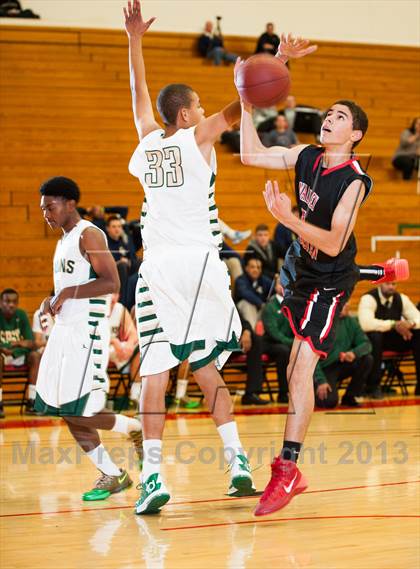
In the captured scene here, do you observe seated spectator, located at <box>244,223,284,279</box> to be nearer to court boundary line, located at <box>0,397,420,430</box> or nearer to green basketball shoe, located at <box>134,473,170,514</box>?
green basketball shoe, located at <box>134,473,170,514</box>

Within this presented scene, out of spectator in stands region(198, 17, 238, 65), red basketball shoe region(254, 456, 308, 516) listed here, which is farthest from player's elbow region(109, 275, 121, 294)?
spectator in stands region(198, 17, 238, 65)

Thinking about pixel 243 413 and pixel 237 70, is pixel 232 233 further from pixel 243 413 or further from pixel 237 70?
pixel 243 413

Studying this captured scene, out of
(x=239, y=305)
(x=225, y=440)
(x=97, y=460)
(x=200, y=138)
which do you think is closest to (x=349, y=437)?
(x=239, y=305)

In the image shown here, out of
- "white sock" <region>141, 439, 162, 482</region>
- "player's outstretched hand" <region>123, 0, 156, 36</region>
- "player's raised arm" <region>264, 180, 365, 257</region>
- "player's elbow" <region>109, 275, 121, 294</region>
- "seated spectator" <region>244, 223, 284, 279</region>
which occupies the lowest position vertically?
"white sock" <region>141, 439, 162, 482</region>

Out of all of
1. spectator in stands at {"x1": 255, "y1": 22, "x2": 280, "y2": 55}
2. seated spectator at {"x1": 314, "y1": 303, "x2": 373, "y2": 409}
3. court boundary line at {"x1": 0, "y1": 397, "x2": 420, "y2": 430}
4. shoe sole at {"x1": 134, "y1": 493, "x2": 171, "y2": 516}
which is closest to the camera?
shoe sole at {"x1": 134, "y1": 493, "x2": 171, "y2": 516}

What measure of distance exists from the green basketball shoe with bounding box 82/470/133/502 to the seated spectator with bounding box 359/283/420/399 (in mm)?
2302

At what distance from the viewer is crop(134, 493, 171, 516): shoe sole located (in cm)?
577

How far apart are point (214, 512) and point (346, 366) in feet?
16.8

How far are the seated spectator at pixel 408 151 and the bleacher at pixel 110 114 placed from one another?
0.94 feet

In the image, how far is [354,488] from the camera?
709 centimetres

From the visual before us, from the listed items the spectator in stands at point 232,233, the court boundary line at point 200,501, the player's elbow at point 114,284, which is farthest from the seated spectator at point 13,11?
the player's elbow at point 114,284

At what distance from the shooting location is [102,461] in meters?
6.95

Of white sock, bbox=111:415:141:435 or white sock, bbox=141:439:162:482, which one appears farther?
white sock, bbox=111:415:141:435

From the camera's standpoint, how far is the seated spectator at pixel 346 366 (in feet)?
35.2
